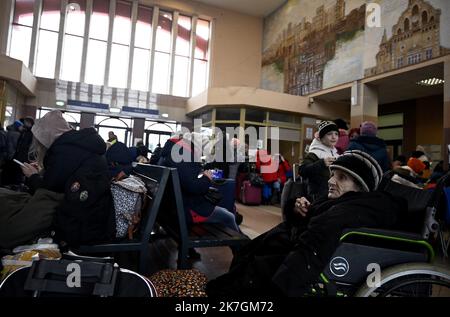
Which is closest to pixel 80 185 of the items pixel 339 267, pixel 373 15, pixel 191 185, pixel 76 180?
pixel 76 180

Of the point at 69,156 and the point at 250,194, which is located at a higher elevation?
the point at 69,156

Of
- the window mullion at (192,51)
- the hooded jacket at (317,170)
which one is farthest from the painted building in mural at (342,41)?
the hooded jacket at (317,170)

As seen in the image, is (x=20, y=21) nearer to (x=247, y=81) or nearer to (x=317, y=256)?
(x=247, y=81)

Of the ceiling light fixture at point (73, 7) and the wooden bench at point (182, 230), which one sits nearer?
the wooden bench at point (182, 230)

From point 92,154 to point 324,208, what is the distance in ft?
4.09

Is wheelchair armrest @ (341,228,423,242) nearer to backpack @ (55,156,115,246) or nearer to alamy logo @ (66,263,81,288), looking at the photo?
→ alamy logo @ (66,263,81,288)

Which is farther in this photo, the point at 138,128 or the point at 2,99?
the point at 138,128

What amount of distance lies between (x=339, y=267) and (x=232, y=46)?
14.6 m

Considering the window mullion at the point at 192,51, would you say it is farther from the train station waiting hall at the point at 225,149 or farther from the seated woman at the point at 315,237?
the seated woman at the point at 315,237

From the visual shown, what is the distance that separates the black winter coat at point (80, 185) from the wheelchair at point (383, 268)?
1.07m

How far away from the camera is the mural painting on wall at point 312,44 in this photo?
32.2 feet

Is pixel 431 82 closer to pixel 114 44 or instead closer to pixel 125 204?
pixel 125 204

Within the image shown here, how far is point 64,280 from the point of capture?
1.04 m

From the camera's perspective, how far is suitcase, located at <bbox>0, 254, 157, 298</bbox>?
103 cm
